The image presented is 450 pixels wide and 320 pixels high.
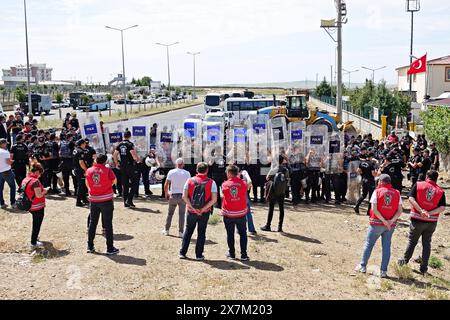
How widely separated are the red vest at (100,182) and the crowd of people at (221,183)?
0.02m

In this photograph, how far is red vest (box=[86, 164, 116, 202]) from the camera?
883cm

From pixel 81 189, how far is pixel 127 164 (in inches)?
52.8

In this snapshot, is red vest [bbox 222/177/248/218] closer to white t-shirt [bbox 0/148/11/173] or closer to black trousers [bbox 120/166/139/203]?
black trousers [bbox 120/166/139/203]

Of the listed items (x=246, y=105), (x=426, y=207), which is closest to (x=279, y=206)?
(x=426, y=207)

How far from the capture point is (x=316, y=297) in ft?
24.3

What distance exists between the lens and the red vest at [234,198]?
8570mm

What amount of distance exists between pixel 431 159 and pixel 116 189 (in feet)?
31.0

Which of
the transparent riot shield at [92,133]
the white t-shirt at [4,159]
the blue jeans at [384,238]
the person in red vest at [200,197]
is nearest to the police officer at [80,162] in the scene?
the white t-shirt at [4,159]

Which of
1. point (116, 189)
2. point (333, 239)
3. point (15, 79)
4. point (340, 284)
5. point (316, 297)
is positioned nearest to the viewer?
point (316, 297)

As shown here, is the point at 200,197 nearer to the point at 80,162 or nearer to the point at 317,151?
the point at 80,162

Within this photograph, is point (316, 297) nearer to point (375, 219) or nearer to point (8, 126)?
point (375, 219)

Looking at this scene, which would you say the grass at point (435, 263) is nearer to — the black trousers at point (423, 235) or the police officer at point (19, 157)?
the black trousers at point (423, 235)

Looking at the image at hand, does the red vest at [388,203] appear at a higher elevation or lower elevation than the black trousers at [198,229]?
higher
